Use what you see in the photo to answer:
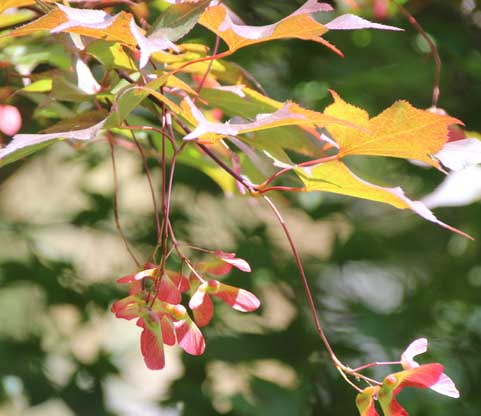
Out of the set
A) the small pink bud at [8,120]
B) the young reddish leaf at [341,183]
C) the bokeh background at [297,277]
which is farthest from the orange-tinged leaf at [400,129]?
the bokeh background at [297,277]

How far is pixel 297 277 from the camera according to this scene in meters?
1.04

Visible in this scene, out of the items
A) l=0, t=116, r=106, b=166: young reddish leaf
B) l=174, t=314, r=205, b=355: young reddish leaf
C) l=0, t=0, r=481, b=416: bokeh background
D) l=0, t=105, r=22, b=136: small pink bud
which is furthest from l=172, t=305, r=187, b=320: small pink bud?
l=0, t=0, r=481, b=416: bokeh background

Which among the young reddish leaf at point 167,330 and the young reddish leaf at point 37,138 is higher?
the young reddish leaf at point 37,138

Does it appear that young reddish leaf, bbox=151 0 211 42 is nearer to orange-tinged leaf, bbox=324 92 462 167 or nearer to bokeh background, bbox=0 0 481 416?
orange-tinged leaf, bbox=324 92 462 167

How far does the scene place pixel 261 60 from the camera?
1025mm

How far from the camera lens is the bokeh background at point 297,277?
0.97 meters

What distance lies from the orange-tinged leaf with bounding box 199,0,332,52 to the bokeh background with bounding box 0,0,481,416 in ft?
1.67

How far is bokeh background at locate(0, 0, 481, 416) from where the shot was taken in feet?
3.17

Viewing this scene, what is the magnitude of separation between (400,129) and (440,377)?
4.7 inches

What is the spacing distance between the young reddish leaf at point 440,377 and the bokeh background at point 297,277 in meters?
0.54

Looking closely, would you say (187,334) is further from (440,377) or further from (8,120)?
(8,120)

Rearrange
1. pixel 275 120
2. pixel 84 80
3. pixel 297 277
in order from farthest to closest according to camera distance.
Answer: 1. pixel 297 277
2. pixel 84 80
3. pixel 275 120

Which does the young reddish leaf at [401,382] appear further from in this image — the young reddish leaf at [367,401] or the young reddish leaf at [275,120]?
the young reddish leaf at [275,120]

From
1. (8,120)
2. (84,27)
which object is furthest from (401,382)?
(8,120)
